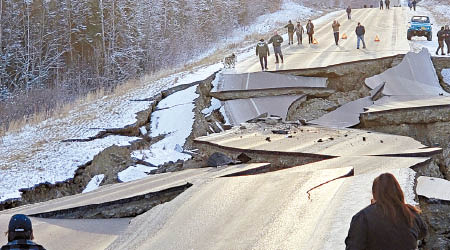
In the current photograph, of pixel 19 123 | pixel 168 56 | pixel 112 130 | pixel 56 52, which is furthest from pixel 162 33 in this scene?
pixel 112 130

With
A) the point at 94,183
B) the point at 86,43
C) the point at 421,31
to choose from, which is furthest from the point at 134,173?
the point at 86,43

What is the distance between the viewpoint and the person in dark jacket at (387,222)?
15.6 ft

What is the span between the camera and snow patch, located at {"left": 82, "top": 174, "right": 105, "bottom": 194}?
502 inches

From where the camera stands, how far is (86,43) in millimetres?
56625

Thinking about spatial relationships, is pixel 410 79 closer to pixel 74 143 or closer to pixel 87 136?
pixel 87 136

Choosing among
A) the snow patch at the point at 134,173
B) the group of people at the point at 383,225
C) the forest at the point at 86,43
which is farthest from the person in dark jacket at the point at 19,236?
the forest at the point at 86,43

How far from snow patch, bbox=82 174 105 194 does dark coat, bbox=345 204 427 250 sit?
8.57 metres

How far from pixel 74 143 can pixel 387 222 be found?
11.7 meters

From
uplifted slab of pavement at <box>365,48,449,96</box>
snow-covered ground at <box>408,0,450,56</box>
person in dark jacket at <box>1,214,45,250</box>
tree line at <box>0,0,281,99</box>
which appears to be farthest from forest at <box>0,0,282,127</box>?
person in dark jacket at <box>1,214,45,250</box>

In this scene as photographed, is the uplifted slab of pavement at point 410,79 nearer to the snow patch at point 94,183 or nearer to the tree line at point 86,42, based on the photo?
the snow patch at point 94,183

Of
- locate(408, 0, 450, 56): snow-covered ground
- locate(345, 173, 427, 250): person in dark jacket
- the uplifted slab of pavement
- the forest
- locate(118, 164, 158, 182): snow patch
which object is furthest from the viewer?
the forest

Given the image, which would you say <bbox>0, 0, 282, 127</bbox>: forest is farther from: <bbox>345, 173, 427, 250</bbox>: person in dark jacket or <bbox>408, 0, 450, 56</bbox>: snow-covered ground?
<bbox>345, 173, 427, 250</bbox>: person in dark jacket

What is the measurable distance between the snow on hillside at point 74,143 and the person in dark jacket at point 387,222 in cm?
861

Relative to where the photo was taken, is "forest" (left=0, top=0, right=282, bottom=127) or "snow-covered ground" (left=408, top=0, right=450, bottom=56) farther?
"forest" (left=0, top=0, right=282, bottom=127)
